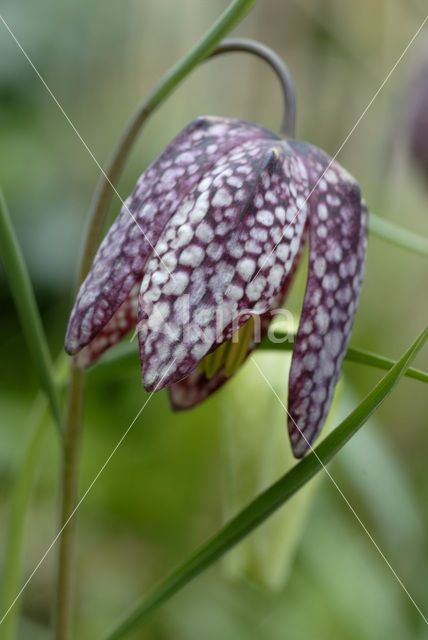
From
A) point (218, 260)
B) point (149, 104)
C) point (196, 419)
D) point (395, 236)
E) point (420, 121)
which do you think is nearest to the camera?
point (218, 260)

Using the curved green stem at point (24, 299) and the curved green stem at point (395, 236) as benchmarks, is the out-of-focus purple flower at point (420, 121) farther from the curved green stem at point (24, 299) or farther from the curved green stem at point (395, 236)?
the curved green stem at point (24, 299)

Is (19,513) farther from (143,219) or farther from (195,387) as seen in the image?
(143,219)

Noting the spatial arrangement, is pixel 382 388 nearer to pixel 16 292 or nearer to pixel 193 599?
pixel 16 292

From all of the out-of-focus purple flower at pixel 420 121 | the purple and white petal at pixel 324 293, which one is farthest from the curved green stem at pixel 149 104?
the out-of-focus purple flower at pixel 420 121

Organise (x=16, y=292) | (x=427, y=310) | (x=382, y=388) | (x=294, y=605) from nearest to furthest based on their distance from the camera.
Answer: (x=382, y=388)
(x=16, y=292)
(x=294, y=605)
(x=427, y=310)

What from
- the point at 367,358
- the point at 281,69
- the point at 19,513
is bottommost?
the point at 19,513

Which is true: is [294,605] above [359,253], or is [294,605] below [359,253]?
below

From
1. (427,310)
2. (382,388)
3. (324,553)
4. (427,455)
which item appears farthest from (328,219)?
(427,310)

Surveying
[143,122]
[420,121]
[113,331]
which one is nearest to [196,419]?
[420,121]

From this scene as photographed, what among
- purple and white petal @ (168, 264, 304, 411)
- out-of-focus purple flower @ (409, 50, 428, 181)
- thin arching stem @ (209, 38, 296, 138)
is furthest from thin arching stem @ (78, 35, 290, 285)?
out-of-focus purple flower @ (409, 50, 428, 181)
